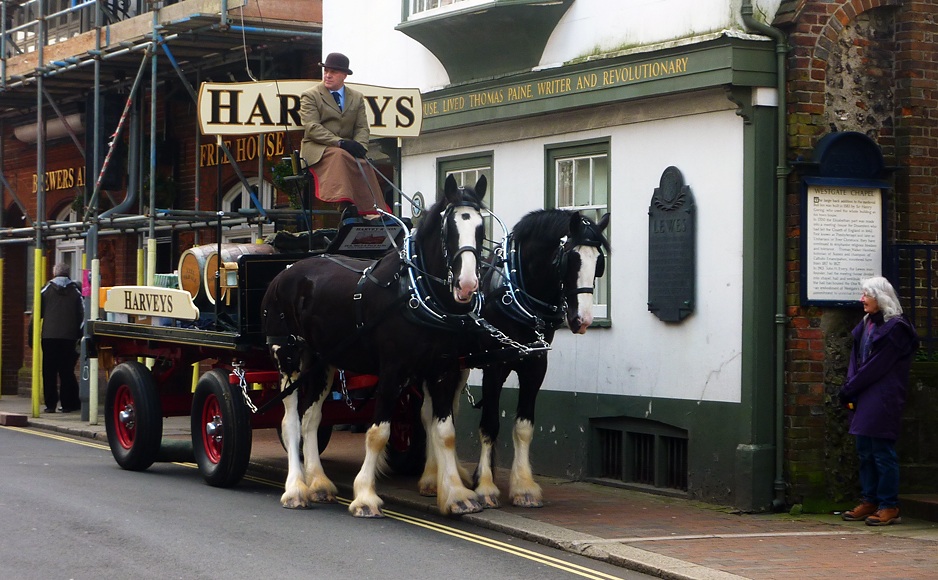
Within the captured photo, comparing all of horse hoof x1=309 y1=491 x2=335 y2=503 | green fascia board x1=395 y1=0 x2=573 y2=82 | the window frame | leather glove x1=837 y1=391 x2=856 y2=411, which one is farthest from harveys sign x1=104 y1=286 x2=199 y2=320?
leather glove x1=837 y1=391 x2=856 y2=411

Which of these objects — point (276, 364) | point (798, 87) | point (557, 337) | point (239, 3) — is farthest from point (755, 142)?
point (239, 3)

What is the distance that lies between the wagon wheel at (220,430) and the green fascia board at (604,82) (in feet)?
12.8

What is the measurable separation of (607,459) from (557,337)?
1.32m

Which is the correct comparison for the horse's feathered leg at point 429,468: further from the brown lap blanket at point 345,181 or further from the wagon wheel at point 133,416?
the wagon wheel at point 133,416

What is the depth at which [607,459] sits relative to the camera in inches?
502

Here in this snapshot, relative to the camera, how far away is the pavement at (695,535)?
27.9 ft

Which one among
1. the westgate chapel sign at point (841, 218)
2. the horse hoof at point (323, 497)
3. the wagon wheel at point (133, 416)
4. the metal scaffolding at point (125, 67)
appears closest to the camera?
the westgate chapel sign at point (841, 218)

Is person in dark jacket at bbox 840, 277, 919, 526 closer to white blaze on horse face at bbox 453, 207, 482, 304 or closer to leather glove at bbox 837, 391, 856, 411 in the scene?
leather glove at bbox 837, 391, 856, 411

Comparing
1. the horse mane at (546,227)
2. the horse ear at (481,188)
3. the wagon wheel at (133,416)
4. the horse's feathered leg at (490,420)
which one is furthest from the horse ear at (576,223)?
the wagon wheel at (133,416)

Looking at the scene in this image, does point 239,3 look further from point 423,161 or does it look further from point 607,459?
point 607,459

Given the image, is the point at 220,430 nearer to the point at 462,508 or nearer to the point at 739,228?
the point at 462,508

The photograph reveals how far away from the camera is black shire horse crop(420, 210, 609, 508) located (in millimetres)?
10328

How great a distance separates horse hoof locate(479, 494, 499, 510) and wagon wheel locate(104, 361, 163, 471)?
12.0 ft

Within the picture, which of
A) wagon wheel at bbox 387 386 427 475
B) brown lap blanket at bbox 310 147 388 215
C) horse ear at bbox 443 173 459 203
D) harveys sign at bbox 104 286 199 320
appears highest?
brown lap blanket at bbox 310 147 388 215
